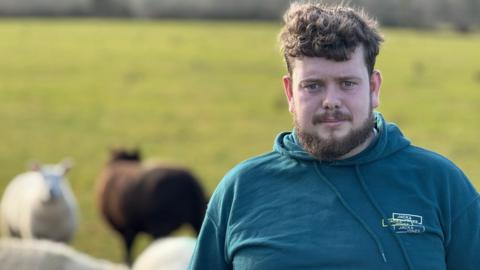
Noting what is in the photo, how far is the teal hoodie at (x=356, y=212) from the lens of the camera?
288cm

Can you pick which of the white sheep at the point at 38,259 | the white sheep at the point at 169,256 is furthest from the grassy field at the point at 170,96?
the white sheep at the point at 38,259

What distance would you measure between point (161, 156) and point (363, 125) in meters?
16.9

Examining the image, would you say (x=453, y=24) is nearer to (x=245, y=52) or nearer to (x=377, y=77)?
(x=245, y=52)

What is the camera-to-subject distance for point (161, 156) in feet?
64.6

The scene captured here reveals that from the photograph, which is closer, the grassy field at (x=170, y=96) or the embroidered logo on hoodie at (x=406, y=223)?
the embroidered logo on hoodie at (x=406, y=223)

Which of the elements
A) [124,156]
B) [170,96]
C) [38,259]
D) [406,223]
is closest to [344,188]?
[406,223]

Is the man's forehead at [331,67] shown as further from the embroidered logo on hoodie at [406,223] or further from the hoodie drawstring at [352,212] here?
the embroidered logo on hoodie at [406,223]

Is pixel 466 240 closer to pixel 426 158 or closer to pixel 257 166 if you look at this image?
pixel 426 158

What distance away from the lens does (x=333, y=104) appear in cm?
292

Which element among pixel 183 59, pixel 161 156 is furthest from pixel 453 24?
pixel 161 156

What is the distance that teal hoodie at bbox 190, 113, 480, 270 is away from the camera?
2.88 metres

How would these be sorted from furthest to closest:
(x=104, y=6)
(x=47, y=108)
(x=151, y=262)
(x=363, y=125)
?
(x=104, y=6) < (x=47, y=108) < (x=151, y=262) < (x=363, y=125)

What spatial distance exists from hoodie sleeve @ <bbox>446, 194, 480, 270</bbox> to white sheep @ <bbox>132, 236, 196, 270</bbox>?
542 cm

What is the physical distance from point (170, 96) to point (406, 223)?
77.2ft
